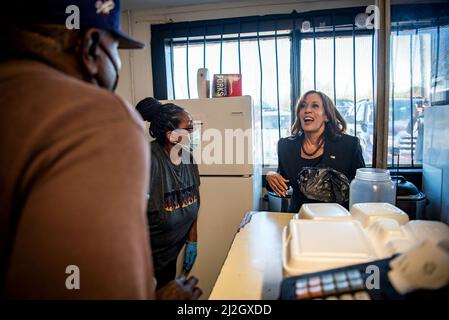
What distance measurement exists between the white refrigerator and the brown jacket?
1395 mm

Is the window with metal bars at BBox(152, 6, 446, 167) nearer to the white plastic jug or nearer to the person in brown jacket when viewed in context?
the white plastic jug

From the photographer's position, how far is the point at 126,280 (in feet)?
1.27

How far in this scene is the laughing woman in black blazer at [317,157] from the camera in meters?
1.52

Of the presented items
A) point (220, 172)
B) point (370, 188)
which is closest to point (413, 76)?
point (370, 188)

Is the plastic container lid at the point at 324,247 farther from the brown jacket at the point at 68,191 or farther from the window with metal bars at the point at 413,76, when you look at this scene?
the window with metal bars at the point at 413,76

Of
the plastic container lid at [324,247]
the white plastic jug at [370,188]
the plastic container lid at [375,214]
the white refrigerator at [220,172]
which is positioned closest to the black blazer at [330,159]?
the white refrigerator at [220,172]

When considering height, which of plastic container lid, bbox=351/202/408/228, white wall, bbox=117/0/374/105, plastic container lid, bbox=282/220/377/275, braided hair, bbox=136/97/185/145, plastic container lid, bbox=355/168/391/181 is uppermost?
white wall, bbox=117/0/374/105

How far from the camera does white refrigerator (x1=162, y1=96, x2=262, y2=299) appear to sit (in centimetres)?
178

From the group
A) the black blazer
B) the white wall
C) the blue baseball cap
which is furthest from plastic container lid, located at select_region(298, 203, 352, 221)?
the white wall

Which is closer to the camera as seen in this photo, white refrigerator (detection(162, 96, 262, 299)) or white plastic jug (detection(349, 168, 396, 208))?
white plastic jug (detection(349, 168, 396, 208))

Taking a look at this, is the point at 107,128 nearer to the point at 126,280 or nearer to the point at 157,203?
the point at 126,280

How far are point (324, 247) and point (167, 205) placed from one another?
0.97 m

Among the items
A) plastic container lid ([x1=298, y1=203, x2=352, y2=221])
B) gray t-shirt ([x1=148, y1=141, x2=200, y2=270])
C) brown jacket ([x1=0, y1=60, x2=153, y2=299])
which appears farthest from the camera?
gray t-shirt ([x1=148, y1=141, x2=200, y2=270])
